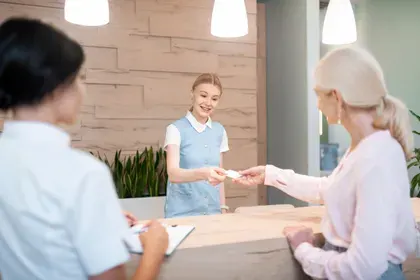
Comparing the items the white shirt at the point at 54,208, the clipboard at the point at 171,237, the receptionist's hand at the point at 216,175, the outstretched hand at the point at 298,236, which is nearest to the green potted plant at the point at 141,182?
the receptionist's hand at the point at 216,175

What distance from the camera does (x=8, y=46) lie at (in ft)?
3.10

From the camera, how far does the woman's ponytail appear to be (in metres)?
1.46

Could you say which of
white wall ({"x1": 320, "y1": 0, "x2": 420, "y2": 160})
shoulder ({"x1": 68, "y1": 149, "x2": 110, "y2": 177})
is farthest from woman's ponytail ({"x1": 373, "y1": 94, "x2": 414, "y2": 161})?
white wall ({"x1": 320, "y1": 0, "x2": 420, "y2": 160})

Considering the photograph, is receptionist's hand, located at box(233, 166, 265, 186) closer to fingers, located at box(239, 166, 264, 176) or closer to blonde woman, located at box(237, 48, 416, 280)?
fingers, located at box(239, 166, 264, 176)

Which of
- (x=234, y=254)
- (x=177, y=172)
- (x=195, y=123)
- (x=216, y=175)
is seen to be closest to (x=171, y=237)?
(x=234, y=254)

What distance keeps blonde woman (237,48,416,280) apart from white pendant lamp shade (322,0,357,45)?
55.3 inches

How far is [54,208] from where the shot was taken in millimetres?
936

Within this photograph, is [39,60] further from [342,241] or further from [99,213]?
[342,241]

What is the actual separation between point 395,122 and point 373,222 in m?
0.32

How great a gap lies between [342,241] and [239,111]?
2.69 meters

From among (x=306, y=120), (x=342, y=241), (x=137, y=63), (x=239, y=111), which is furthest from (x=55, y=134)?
(x=306, y=120)

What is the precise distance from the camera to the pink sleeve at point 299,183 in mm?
1962

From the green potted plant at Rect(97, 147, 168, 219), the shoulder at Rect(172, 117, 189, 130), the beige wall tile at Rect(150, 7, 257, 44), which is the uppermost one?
the beige wall tile at Rect(150, 7, 257, 44)

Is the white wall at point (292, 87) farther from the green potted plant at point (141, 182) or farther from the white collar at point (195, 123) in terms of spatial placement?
the white collar at point (195, 123)
